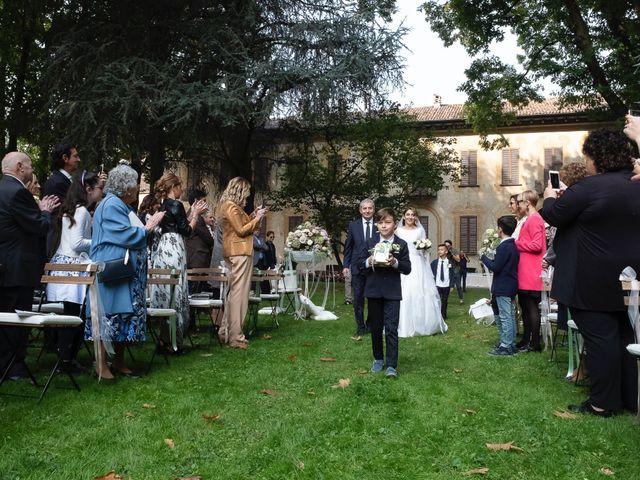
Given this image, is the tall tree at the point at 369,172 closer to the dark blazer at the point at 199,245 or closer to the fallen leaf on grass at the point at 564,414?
the dark blazer at the point at 199,245

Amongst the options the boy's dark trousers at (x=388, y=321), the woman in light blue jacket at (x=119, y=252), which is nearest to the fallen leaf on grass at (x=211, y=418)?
the woman in light blue jacket at (x=119, y=252)

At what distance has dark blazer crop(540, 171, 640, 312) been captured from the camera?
531 centimetres

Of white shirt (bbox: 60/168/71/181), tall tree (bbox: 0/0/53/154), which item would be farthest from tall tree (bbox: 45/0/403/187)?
white shirt (bbox: 60/168/71/181)

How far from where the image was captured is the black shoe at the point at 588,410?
17.0ft

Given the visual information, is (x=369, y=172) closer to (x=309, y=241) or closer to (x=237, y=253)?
(x=309, y=241)

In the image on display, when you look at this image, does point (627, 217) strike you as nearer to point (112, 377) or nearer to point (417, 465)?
point (417, 465)

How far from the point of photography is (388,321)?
6.75m

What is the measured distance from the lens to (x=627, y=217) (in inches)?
209

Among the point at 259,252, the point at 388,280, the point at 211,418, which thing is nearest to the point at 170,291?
the point at 388,280

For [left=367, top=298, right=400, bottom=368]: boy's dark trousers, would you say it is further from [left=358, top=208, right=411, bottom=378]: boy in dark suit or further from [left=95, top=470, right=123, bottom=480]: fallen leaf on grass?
[left=95, top=470, right=123, bottom=480]: fallen leaf on grass

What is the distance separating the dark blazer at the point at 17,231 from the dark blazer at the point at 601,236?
16.1 feet

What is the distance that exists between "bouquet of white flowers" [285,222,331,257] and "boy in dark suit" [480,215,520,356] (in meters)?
4.81

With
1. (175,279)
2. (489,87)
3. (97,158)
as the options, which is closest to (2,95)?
(97,158)

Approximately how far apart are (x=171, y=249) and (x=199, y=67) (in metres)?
9.87
